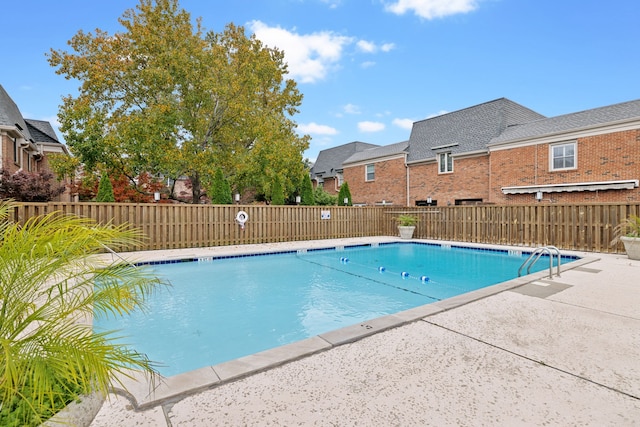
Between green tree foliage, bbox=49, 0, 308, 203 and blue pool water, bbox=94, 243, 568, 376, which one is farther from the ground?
green tree foliage, bbox=49, 0, 308, 203

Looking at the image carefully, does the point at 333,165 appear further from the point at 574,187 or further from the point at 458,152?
the point at 574,187

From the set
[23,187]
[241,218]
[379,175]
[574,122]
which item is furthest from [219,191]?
[574,122]

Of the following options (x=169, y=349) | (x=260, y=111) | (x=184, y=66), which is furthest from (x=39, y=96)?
(x=169, y=349)

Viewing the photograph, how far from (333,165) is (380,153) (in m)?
5.97

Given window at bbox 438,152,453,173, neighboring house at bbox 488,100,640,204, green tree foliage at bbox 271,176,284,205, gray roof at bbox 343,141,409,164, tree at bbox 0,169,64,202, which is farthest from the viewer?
gray roof at bbox 343,141,409,164

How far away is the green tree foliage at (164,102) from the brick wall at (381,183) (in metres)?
8.38

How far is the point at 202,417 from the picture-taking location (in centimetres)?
184

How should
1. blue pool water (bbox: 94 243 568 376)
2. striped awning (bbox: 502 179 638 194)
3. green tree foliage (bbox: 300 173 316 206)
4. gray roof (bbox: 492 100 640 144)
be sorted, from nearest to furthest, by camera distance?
blue pool water (bbox: 94 243 568 376) → striped awning (bbox: 502 179 638 194) → gray roof (bbox: 492 100 640 144) → green tree foliage (bbox: 300 173 316 206)

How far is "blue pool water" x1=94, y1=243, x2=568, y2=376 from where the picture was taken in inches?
161

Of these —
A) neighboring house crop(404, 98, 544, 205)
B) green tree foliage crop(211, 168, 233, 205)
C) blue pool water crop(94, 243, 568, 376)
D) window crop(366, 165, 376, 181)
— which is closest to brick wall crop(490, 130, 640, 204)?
neighboring house crop(404, 98, 544, 205)

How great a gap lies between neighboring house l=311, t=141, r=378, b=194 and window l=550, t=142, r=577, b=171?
47.9 feet

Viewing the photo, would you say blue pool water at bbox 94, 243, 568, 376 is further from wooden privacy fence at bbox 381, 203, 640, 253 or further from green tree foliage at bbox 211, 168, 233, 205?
green tree foliage at bbox 211, 168, 233, 205

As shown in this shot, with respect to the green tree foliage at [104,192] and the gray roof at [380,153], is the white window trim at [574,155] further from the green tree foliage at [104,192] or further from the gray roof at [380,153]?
the green tree foliage at [104,192]

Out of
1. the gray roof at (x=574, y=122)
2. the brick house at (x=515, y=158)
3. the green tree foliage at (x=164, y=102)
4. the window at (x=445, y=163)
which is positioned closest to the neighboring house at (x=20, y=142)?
the green tree foliage at (x=164, y=102)
